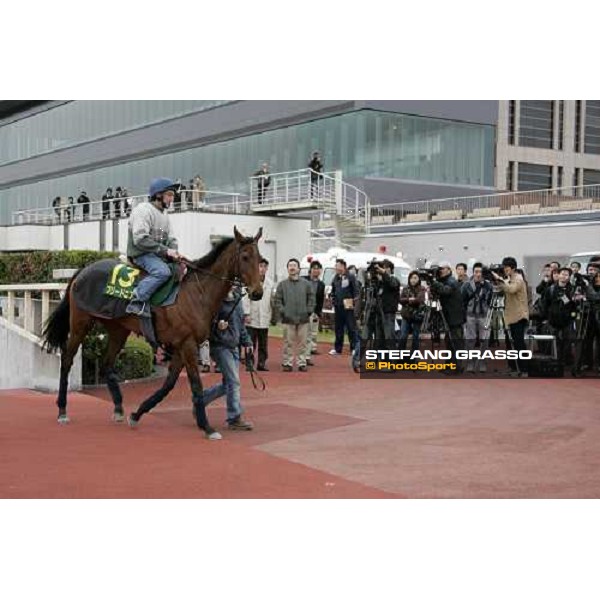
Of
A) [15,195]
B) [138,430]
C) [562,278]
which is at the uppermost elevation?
[15,195]

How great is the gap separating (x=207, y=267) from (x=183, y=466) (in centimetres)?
281

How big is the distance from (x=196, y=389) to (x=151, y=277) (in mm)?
1285

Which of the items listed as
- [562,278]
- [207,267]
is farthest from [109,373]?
[562,278]

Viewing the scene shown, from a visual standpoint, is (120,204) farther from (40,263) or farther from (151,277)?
(151,277)

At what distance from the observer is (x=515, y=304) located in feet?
49.0

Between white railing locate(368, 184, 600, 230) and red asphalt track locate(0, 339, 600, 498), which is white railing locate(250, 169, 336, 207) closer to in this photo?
white railing locate(368, 184, 600, 230)

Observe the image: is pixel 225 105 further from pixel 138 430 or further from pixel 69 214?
pixel 138 430

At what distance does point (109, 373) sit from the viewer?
34.4 feet

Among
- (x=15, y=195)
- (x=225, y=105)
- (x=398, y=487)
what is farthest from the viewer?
(x=15, y=195)

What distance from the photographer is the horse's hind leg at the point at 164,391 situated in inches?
378

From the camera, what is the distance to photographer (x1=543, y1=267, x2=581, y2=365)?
15477 mm

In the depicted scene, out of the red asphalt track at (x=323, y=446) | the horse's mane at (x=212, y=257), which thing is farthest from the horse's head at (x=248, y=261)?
the red asphalt track at (x=323, y=446)

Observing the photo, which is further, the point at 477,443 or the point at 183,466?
the point at 477,443

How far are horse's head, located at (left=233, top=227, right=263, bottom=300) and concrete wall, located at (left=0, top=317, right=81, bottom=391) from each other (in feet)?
13.8
